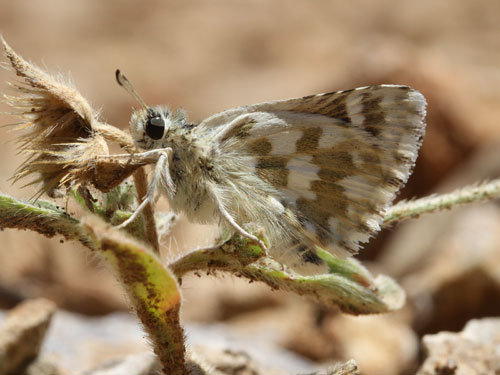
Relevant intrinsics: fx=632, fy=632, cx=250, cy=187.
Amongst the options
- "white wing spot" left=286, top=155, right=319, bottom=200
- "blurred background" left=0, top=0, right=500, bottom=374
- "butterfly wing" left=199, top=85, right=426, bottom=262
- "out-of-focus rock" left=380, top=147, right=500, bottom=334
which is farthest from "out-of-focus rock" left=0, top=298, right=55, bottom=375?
"out-of-focus rock" left=380, top=147, right=500, bottom=334

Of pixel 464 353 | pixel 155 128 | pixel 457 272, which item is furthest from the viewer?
pixel 457 272

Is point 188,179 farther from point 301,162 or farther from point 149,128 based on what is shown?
point 301,162

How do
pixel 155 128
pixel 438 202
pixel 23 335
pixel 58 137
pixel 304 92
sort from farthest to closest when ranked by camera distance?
pixel 304 92, pixel 23 335, pixel 438 202, pixel 155 128, pixel 58 137

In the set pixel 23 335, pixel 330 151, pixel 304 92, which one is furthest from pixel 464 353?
pixel 304 92

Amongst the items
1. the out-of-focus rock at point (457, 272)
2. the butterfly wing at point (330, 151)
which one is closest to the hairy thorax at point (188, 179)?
the butterfly wing at point (330, 151)

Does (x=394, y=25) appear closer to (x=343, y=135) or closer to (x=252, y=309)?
(x=252, y=309)

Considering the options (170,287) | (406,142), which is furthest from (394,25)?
(170,287)

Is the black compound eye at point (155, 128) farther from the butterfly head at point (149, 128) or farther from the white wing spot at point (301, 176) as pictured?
the white wing spot at point (301, 176)
